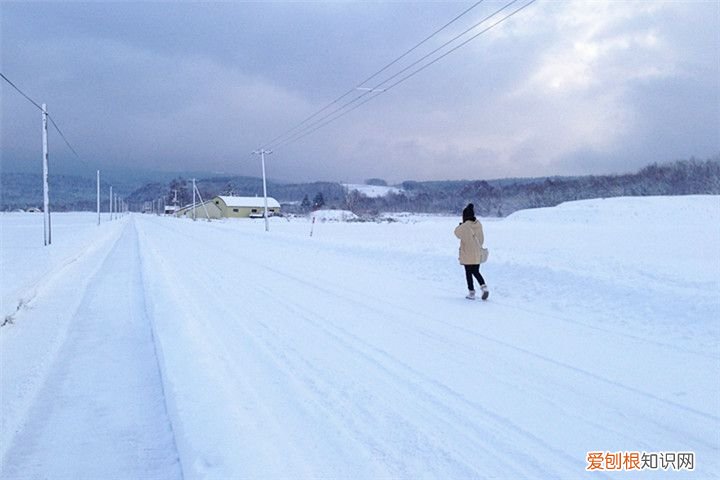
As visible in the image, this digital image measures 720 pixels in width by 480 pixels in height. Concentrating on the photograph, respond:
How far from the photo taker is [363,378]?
5.24 meters

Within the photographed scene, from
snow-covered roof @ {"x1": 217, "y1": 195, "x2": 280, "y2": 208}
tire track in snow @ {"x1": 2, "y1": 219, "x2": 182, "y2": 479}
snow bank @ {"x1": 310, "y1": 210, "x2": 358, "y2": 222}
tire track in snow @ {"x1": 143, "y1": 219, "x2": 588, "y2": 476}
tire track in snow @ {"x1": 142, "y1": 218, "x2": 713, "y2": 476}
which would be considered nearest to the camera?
tire track in snow @ {"x1": 2, "y1": 219, "x2": 182, "y2": 479}

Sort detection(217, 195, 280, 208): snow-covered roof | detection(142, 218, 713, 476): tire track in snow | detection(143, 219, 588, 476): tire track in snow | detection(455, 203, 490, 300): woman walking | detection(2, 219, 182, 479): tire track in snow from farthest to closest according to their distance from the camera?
detection(217, 195, 280, 208): snow-covered roof
detection(455, 203, 490, 300): woman walking
detection(142, 218, 713, 476): tire track in snow
detection(143, 219, 588, 476): tire track in snow
detection(2, 219, 182, 479): tire track in snow

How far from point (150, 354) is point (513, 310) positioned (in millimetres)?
6297

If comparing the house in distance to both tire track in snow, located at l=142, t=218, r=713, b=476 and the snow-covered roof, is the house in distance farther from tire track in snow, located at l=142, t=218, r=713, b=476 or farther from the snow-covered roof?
tire track in snow, located at l=142, t=218, r=713, b=476

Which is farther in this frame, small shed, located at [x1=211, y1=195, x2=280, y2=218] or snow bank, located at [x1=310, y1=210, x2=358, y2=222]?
small shed, located at [x1=211, y1=195, x2=280, y2=218]

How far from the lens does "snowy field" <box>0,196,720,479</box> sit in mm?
3674

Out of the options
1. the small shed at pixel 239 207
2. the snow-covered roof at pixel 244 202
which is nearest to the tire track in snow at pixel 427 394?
the small shed at pixel 239 207

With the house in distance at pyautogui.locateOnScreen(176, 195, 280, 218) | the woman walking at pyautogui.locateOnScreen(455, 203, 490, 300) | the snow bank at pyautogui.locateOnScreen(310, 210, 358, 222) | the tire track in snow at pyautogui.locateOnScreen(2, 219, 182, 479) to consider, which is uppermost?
the house in distance at pyautogui.locateOnScreen(176, 195, 280, 218)

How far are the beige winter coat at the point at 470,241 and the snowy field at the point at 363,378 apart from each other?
2.93 ft

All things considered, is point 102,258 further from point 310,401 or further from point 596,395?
point 596,395

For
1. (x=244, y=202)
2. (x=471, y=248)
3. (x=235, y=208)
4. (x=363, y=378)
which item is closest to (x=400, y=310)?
(x=471, y=248)

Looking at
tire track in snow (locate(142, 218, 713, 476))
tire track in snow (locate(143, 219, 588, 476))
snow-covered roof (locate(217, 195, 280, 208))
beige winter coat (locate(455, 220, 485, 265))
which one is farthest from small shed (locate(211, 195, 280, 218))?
tire track in snow (locate(143, 219, 588, 476))

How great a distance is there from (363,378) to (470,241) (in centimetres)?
547

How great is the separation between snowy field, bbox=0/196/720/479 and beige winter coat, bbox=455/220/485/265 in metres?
0.89
